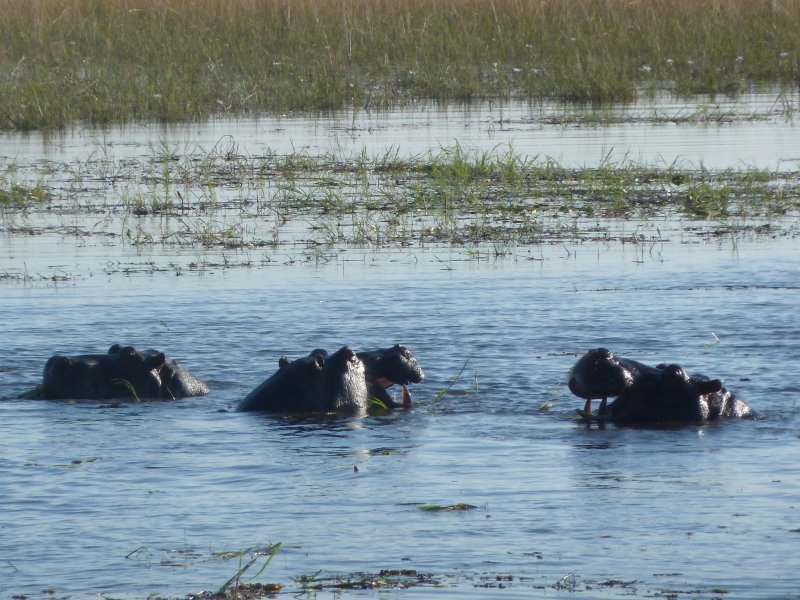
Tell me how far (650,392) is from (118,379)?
2330mm

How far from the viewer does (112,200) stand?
12562 millimetres

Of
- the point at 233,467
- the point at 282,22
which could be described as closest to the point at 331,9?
the point at 282,22

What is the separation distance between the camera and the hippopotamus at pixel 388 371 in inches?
265

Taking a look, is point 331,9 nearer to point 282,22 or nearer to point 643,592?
point 282,22

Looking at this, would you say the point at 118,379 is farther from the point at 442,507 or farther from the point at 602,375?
the point at 442,507

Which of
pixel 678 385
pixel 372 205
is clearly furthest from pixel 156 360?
pixel 372 205

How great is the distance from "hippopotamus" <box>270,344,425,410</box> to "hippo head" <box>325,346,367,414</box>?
0.15 feet

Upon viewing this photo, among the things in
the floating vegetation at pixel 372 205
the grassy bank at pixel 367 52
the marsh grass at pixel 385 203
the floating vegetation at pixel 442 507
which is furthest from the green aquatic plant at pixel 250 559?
the grassy bank at pixel 367 52

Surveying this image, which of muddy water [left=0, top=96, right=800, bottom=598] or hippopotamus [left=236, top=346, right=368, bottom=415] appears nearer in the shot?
muddy water [left=0, top=96, right=800, bottom=598]

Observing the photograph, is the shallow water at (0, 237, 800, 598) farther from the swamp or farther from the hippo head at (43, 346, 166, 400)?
the hippo head at (43, 346, 166, 400)

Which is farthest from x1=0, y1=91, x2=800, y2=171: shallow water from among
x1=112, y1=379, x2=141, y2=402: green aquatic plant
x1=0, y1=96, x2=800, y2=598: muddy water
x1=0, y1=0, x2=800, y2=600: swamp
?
x1=112, y1=379, x2=141, y2=402: green aquatic plant

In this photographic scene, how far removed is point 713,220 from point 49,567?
7562mm

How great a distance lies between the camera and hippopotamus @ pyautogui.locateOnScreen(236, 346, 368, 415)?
268 inches

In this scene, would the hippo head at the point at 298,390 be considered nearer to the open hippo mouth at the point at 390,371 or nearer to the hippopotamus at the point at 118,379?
the open hippo mouth at the point at 390,371
